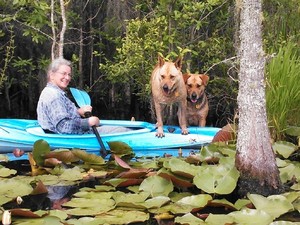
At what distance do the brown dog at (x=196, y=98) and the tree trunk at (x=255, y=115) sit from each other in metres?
2.85

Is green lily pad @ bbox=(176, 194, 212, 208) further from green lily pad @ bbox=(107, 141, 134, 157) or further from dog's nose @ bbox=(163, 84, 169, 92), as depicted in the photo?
dog's nose @ bbox=(163, 84, 169, 92)

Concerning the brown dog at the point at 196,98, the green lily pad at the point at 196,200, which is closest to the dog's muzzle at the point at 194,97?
the brown dog at the point at 196,98

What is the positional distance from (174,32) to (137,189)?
4529 mm

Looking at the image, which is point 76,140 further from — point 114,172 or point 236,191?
point 236,191

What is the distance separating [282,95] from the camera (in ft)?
18.9

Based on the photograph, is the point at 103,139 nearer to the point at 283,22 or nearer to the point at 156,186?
the point at 156,186

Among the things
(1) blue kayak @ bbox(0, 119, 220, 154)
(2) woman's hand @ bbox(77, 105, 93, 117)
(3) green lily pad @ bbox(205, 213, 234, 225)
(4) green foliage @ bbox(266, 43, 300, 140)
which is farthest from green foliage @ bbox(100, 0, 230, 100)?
(3) green lily pad @ bbox(205, 213, 234, 225)

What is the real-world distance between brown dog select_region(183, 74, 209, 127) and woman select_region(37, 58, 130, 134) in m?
1.52

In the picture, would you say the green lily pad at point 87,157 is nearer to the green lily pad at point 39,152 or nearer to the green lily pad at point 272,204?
the green lily pad at point 39,152

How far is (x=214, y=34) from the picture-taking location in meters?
9.00

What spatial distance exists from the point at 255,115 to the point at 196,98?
119 inches

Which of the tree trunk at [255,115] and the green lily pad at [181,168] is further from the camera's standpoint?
the green lily pad at [181,168]

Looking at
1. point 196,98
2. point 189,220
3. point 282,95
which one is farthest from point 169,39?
point 189,220

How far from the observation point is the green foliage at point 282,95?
5762mm
